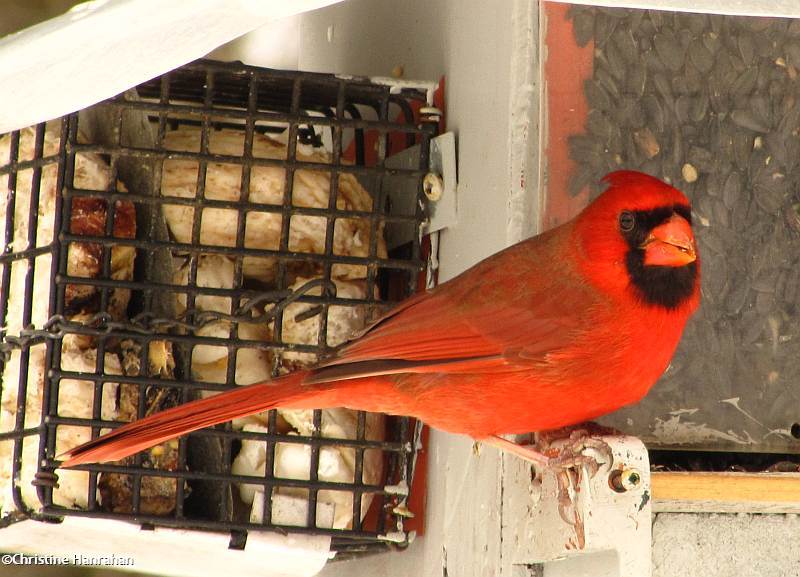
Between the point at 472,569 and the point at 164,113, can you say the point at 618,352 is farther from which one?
the point at 164,113

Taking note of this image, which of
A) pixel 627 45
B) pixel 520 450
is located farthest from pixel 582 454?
pixel 627 45

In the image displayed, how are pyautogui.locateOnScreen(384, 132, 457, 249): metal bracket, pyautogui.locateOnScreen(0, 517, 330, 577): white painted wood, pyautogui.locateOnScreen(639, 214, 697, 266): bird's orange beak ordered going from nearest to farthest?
1. pyautogui.locateOnScreen(639, 214, 697, 266): bird's orange beak
2. pyautogui.locateOnScreen(0, 517, 330, 577): white painted wood
3. pyautogui.locateOnScreen(384, 132, 457, 249): metal bracket

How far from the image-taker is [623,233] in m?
2.29

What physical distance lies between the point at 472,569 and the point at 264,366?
1.95 feet

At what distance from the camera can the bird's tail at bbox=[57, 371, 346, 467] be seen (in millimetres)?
2195

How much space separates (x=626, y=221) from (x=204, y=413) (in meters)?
0.77

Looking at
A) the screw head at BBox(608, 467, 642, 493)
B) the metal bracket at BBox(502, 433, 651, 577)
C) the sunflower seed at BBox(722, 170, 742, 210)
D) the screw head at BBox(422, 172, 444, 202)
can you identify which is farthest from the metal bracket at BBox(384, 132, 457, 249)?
the screw head at BBox(608, 467, 642, 493)

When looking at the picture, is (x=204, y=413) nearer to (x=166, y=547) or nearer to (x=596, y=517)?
(x=166, y=547)

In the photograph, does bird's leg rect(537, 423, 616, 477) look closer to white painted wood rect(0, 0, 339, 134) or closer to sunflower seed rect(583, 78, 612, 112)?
sunflower seed rect(583, 78, 612, 112)

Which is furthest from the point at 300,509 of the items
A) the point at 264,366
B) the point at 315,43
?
the point at 315,43

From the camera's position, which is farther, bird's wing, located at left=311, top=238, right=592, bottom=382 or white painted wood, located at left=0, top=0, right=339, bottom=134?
bird's wing, located at left=311, top=238, right=592, bottom=382

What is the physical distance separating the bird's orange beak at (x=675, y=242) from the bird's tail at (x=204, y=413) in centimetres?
60

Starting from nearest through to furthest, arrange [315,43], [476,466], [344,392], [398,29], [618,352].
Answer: [618,352] < [344,392] < [476,466] < [398,29] < [315,43]

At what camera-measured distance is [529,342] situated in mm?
2293
